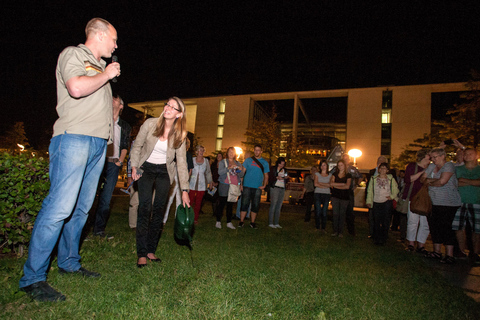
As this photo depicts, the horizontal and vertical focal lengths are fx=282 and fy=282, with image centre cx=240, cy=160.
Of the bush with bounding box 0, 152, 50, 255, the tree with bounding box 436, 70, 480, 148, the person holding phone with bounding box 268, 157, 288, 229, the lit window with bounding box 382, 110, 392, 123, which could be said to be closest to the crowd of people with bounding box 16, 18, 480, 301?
the person holding phone with bounding box 268, 157, 288, 229

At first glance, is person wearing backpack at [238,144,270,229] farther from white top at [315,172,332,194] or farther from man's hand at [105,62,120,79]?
man's hand at [105,62,120,79]

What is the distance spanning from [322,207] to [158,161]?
19.9 ft

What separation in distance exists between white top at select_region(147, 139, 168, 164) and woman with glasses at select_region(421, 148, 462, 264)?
5351mm

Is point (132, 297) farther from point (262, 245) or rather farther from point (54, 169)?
point (262, 245)

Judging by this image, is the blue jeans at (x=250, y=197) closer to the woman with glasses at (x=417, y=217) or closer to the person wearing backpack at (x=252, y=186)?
the person wearing backpack at (x=252, y=186)

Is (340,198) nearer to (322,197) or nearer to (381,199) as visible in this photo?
(322,197)

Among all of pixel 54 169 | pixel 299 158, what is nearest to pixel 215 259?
pixel 54 169

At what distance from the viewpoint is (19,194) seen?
10.4ft

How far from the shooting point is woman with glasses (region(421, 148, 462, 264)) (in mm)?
5574

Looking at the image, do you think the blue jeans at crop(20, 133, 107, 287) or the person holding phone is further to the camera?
the person holding phone

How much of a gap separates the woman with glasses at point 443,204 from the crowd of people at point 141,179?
2cm

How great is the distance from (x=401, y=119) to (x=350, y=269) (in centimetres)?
4052

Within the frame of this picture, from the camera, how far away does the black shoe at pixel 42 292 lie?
7.27 ft

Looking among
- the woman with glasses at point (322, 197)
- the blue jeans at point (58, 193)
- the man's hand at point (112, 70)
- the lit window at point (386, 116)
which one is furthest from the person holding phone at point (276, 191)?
the lit window at point (386, 116)
